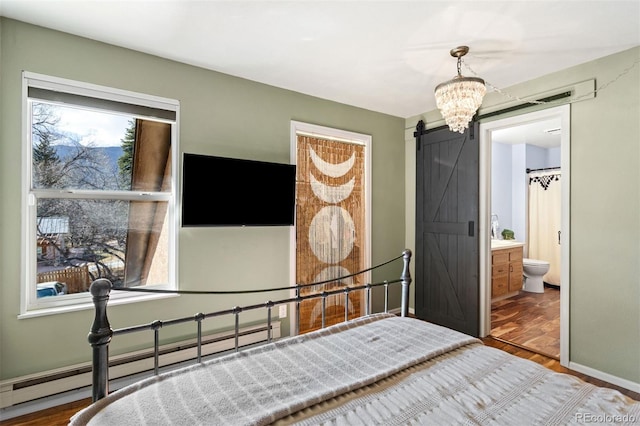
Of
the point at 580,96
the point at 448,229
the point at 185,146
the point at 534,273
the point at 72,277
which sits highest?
the point at 580,96

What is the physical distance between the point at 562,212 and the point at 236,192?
2.86 m

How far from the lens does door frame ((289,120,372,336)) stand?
3.32m

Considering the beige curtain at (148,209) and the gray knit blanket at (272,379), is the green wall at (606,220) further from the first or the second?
the beige curtain at (148,209)

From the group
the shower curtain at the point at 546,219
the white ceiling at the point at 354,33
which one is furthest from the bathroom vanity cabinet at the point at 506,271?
the white ceiling at the point at 354,33

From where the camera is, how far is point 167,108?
2.68 metres

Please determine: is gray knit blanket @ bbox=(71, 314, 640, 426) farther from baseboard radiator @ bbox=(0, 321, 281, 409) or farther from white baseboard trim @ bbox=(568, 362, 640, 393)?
white baseboard trim @ bbox=(568, 362, 640, 393)

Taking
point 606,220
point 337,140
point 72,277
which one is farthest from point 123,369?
point 606,220

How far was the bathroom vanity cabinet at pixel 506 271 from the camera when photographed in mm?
4621

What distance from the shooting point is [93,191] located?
2426 mm

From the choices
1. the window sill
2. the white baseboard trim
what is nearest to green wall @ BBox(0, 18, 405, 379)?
the window sill

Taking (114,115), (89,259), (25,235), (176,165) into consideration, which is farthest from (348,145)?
(25,235)

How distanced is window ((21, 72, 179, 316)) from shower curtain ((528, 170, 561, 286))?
5.72 m

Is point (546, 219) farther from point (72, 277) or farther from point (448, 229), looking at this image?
point (72, 277)

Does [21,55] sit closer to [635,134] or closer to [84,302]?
[84,302]
